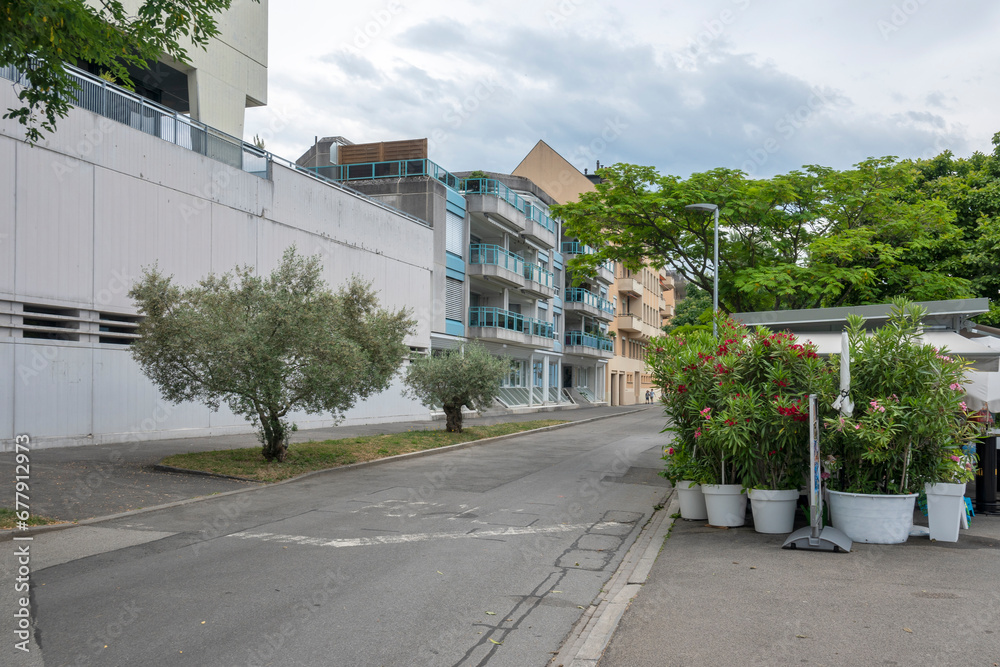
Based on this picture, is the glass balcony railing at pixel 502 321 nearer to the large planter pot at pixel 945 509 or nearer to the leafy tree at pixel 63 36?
the leafy tree at pixel 63 36

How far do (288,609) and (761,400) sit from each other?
5612mm

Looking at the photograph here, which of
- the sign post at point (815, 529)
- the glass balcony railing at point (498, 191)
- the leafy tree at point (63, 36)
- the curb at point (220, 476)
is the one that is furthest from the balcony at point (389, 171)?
the sign post at point (815, 529)

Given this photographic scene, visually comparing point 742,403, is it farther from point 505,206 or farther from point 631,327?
point 631,327

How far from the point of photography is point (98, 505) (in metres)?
10.2

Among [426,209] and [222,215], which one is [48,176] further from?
[426,209]

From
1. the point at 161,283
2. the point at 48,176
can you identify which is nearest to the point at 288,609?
the point at 161,283

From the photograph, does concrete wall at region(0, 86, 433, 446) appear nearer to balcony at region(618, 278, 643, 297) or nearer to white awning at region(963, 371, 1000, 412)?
white awning at region(963, 371, 1000, 412)

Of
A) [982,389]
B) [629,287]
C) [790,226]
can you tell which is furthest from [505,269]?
[629,287]

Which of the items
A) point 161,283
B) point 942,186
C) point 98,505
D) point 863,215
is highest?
point 942,186

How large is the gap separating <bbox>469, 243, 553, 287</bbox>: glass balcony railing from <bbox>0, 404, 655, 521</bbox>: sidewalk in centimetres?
2193

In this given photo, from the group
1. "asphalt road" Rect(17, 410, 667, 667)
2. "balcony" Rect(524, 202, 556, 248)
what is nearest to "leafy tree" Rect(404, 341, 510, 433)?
"asphalt road" Rect(17, 410, 667, 667)

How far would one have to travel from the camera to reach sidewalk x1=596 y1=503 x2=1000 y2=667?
486cm

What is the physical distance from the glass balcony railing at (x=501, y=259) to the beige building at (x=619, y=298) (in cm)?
793

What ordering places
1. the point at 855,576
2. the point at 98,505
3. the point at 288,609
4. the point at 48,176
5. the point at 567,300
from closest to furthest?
the point at 288,609 → the point at 855,576 → the point at 98,505 → the point at 48,176 → the point at 567,300
